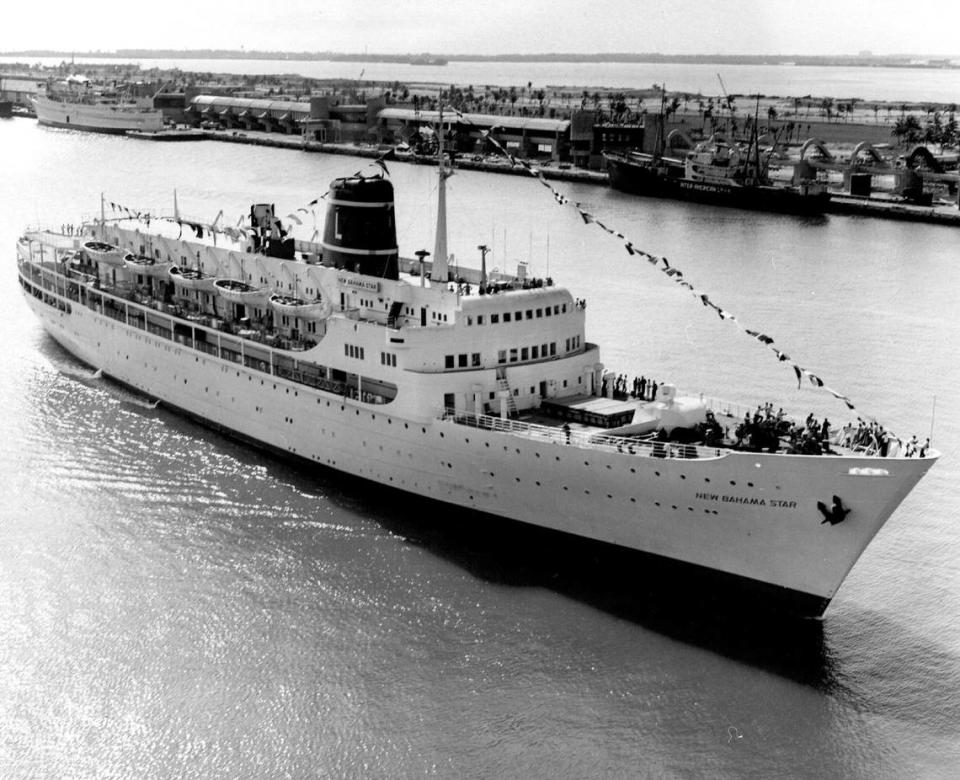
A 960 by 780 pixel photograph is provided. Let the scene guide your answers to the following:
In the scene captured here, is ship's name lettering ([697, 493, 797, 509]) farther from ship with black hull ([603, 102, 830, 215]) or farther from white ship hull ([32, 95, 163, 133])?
white ship hull ([32, 95, 163, 133])

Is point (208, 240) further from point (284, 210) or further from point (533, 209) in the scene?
point (533, 209)

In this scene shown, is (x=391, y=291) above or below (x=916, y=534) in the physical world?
above

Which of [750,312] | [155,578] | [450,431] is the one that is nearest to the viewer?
[155,578]

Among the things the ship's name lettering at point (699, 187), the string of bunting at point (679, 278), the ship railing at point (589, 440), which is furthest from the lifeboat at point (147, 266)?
the ship's name lettering at point (699, 187)

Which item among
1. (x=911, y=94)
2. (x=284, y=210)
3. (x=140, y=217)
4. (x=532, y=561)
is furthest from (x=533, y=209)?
(x=911, y=94)

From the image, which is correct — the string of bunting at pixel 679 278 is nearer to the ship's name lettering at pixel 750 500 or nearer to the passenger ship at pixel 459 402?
the passenger ship at pixel 459 402
